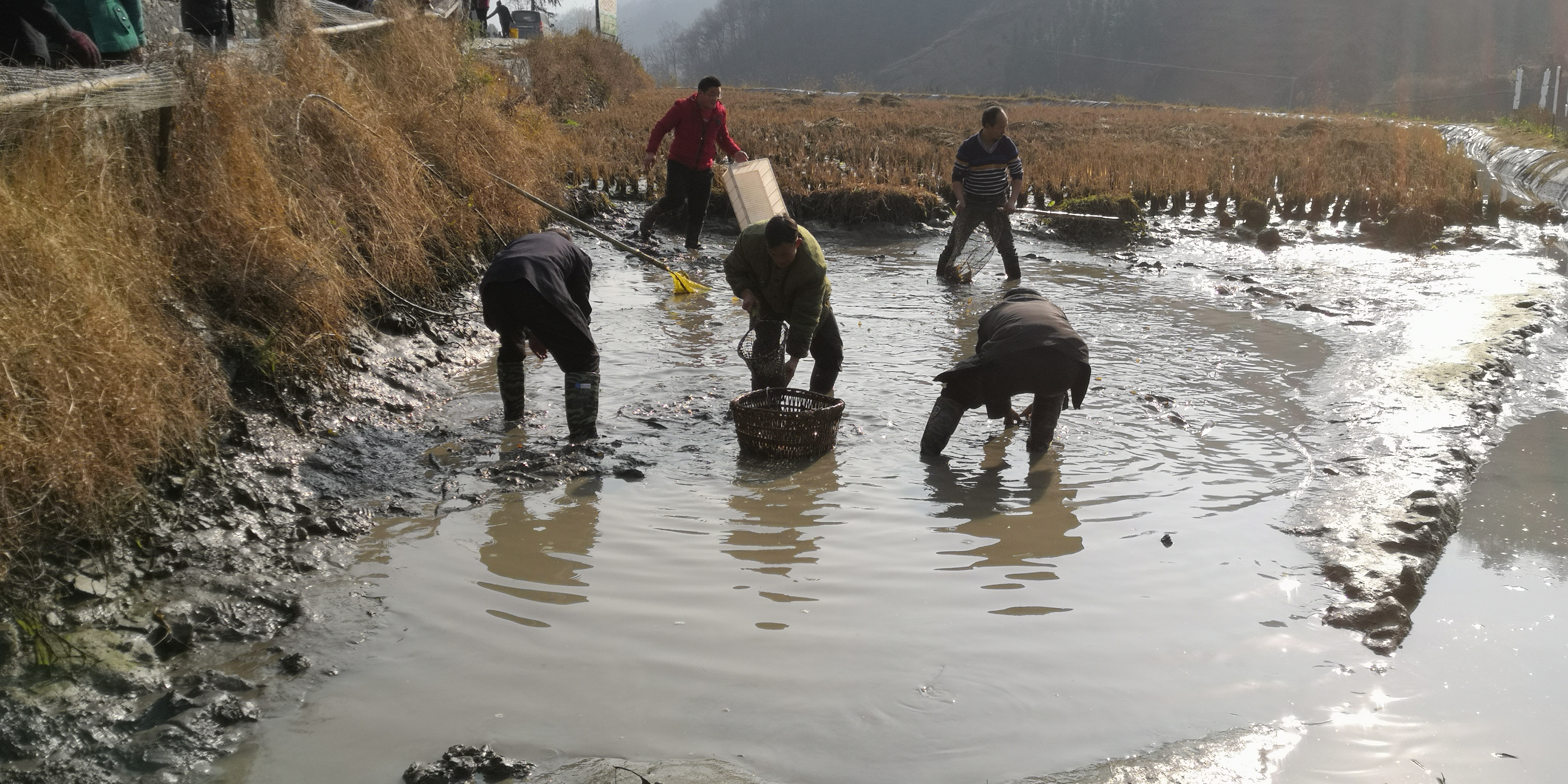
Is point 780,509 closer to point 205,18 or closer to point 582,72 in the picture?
point 205,18

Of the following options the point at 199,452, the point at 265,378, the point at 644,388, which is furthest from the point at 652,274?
the point at 199,452

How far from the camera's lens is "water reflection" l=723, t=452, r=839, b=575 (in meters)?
4.67

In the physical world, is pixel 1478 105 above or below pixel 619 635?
above

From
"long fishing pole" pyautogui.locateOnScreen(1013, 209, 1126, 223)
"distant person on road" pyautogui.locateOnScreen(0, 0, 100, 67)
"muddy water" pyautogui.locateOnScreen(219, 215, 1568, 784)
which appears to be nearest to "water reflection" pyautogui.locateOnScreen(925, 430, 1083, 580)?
"muddy water" pyautogui.locateOnScreen(219, 215, 1568, 784)

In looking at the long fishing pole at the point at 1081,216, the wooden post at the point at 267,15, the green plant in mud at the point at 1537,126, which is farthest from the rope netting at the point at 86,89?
the green plant in mud at the point at 1537,126

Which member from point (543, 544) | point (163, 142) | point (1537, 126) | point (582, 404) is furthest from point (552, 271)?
point (1537, 126)

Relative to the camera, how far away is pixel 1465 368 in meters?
7.45

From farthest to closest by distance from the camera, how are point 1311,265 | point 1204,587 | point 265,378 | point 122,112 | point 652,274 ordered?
point 1311,265 → point 652,274 → point 122,112 → point 265,378 → point 1204,587

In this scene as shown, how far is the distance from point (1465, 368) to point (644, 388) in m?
5.56

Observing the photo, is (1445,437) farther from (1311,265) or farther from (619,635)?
(1311,265)

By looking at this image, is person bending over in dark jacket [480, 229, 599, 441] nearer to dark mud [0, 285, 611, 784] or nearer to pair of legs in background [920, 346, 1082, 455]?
dark mud [0, 285, 611, 784]

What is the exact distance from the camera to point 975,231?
11492 millimetres

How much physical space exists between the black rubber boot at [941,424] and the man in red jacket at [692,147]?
559 centimetres

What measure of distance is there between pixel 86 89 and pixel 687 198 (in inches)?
264
